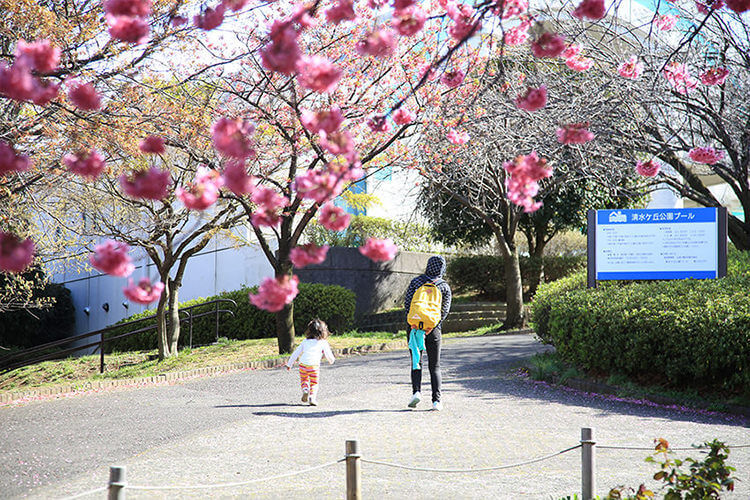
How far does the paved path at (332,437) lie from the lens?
5.17 m

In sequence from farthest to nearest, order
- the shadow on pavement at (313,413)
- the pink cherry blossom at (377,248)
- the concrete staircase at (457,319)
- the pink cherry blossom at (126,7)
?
the concrete staircase at (457,319), the shadow on pavement at (313,413), the pink cherry blossom at (377,248), the pink cherry blossom at (126,7)

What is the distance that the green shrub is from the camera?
2225cm

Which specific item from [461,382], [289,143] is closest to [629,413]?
[461,382]

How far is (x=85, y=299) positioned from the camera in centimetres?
2570

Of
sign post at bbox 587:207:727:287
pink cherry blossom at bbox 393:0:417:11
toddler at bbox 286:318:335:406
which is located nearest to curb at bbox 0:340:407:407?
toddler at bbox 286:318:335:406

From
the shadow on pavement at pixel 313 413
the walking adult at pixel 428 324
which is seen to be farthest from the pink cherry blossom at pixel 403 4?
the shadow on pavement at pixel 313 413

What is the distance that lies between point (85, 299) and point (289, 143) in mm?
16251

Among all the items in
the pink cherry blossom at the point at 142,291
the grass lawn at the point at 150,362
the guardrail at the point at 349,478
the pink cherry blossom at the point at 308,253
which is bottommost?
the grass lawn at the point at 150,362

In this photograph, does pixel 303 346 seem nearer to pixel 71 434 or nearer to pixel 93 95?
pixel 71 434

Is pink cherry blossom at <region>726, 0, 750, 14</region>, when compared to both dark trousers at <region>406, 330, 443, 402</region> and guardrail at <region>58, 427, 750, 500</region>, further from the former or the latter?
dark trousers at <region>406, 330, 443, 402</region>

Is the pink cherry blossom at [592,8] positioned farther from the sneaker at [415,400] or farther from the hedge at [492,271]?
the hedge at [492,271]

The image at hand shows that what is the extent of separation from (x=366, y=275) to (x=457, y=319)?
9.70ft

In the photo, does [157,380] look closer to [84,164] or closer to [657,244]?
[657,244]

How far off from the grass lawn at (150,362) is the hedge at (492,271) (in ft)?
16.9
